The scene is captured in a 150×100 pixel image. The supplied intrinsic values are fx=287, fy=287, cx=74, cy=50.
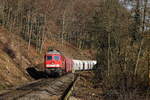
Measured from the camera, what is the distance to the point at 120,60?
22516 mm

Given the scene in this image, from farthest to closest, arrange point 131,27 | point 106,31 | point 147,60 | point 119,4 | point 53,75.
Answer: point 53,75, point 106,31, point 119,4, point 131,27, point 147,60

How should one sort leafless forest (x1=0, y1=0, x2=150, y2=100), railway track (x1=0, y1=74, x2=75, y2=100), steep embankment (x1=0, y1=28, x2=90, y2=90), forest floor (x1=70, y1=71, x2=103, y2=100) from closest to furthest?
railway track (x1=0, y1=74, x2=75, y2=100)
forest floor (x1=70, y1=71, x2=103, y2=100)
leafless forest (x1=0, y1=0, x2=150, y2=100)
steep embankment (x1=0, y1=28, x2=90, y2=90)

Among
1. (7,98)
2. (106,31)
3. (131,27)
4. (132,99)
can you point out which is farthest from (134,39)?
(7,98)

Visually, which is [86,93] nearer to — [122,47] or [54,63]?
[122,47]

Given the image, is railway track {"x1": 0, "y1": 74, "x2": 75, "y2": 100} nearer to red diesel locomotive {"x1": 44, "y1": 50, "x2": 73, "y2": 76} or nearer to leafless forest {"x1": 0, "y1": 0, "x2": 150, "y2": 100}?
leafless forest {"x1": 0, "y1": 0, "x2": 150, "y2": 100}

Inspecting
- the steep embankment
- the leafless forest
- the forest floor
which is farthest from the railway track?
the leafless forest

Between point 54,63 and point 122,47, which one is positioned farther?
A: point 54,63

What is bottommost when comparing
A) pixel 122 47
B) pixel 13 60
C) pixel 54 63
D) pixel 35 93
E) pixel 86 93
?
pixel 13 60

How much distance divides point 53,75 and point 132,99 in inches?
727

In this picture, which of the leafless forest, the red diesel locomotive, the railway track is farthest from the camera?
the red diesel locomotive

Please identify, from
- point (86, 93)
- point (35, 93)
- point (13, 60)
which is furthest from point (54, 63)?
point (35, 93)

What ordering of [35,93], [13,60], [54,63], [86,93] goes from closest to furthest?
[35,93] → [86,93] → [54,63] → [13,60]

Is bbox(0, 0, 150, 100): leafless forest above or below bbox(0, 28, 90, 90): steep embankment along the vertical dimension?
above

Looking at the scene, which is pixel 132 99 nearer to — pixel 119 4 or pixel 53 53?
pixel 119 4
